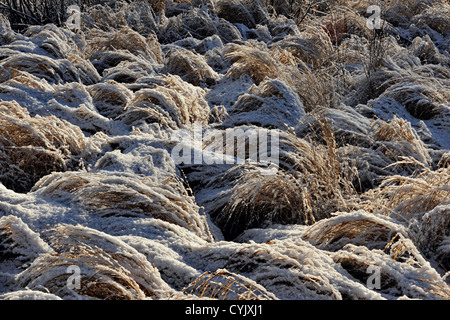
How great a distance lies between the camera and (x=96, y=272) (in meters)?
1.75

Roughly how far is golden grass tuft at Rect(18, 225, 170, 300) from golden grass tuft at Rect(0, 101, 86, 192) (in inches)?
40.1

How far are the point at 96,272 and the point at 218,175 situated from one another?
137cm

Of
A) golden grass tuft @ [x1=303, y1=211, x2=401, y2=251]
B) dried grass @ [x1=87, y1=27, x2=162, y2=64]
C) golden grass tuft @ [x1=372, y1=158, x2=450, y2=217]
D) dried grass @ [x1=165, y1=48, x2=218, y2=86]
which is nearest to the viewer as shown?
golden grass tuft @ [x1=303, y1=211, x2=401, y2=251]

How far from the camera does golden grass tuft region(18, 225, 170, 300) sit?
1.73 metres

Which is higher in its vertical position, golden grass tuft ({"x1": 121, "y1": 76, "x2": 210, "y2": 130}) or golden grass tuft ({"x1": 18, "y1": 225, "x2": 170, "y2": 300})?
golden grass tuft ({"x1": 121, "y1": 76, "x2": 210, "y2": 130})

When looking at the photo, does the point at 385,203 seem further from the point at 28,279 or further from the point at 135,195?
the point at 28,279

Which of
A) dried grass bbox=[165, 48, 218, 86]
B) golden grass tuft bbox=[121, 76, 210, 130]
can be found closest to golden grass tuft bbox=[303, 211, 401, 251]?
golden grass tuft bbox=[121, 76, 210, 130]

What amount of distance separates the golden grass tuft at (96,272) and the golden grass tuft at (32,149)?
3.34 ft

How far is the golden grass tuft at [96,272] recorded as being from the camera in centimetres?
173

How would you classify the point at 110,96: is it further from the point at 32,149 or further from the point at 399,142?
the point at 399,142

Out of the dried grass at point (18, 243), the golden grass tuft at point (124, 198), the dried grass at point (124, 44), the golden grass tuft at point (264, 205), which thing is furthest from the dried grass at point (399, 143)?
the dried grass at point (124, 44)

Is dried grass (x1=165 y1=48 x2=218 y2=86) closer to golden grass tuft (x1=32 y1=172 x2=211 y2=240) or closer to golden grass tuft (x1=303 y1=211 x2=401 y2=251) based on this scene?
golden grass tuft (x1=32 y1=172 x2=211 y2=240)

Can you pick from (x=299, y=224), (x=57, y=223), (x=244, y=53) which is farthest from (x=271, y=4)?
(x=57, y=223)

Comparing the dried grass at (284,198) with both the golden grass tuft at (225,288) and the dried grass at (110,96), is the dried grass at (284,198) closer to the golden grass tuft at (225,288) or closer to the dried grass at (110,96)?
the golden grass tuft at (225,288)
